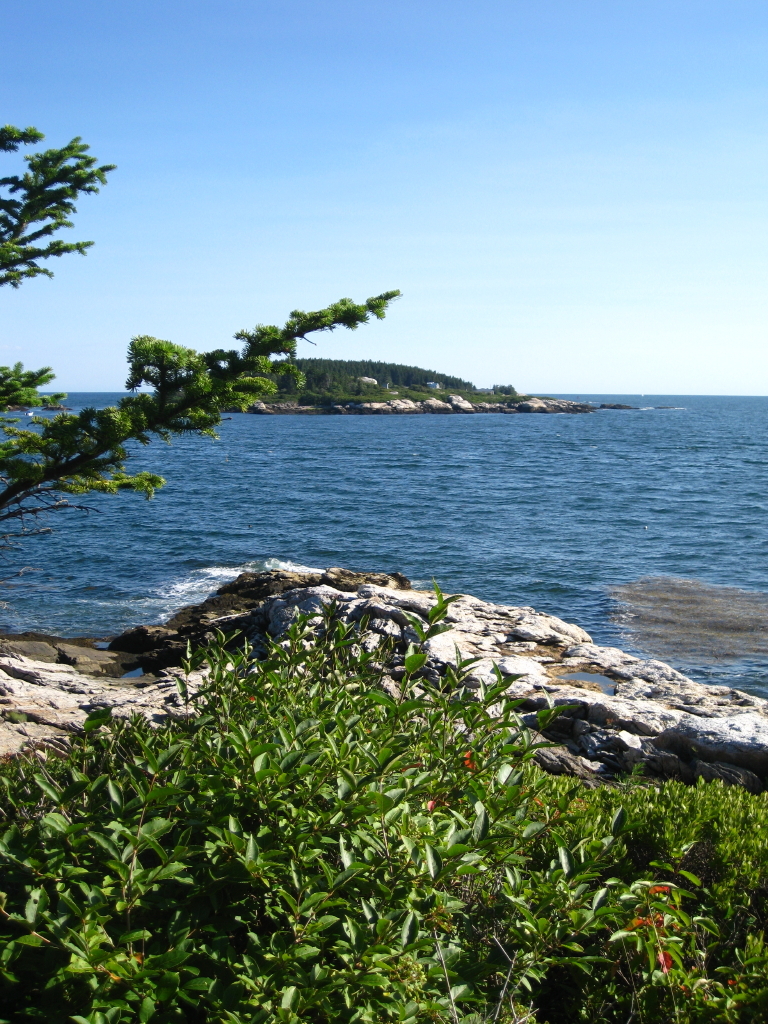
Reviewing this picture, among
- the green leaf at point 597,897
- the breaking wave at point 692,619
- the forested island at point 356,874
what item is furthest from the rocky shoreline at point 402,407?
the green leaf at point 597,897

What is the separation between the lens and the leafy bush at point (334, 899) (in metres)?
2.59

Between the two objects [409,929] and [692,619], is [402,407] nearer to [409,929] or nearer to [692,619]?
[692,619]

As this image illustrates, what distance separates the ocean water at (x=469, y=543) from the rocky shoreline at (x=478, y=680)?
2358 millimetres

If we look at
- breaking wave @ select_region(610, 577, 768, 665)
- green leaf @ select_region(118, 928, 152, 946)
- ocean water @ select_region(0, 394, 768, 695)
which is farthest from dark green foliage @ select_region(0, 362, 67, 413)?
breaking wave @ select_region(610, 577, 768, 665)

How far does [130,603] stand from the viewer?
2119 cm

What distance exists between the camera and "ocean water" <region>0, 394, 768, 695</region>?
1983 cm

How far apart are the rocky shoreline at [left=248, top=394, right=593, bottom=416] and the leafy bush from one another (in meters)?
143

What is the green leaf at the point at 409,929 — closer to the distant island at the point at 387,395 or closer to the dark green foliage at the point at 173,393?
the dark green foliage at the point at 173,393

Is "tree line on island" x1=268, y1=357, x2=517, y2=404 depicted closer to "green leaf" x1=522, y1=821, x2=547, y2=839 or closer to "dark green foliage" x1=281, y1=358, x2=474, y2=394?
"dark green foliage" x1=281, y1=358, x2=474, y2=394

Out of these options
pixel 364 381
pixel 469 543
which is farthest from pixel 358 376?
pixel 469 543

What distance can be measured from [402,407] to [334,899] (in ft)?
494

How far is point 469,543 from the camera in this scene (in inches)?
1145

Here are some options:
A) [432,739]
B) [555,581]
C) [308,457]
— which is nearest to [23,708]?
[432,739]

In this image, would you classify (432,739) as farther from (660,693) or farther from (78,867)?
(660,693)
